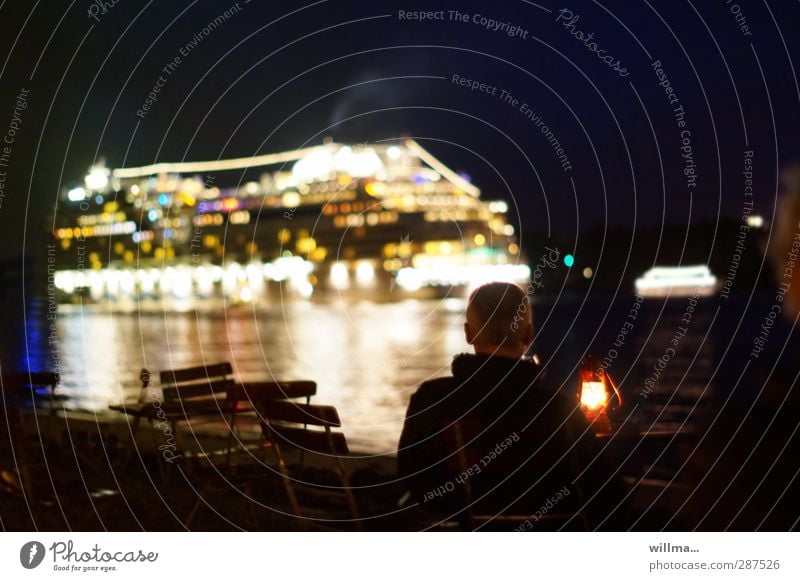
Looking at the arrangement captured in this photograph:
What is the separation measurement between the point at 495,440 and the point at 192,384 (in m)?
2.36

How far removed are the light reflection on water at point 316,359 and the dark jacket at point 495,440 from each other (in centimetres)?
353

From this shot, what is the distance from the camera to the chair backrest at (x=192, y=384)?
4680mm

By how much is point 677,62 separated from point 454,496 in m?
3.80

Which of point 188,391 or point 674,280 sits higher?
point 188,391

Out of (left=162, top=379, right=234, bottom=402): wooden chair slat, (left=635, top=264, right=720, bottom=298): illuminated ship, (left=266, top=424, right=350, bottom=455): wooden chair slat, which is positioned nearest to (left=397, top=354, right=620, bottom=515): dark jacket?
(left=266, top=424, right=350, bottom=455): wooden chair slat

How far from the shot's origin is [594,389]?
3.44 metres

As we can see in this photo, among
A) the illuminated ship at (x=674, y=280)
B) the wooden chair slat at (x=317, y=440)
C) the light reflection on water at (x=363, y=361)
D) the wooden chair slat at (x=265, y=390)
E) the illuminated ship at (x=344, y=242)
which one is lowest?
the illuminated ship at (x=674, y=280)

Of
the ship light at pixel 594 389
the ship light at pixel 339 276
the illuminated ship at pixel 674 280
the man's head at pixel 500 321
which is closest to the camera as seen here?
the man's head at pixel 500 321

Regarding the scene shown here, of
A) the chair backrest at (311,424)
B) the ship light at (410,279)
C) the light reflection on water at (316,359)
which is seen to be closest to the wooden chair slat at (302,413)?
the chair backrest at (311,424)

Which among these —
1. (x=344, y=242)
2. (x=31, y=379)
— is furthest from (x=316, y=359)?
(x=344, y=242)
